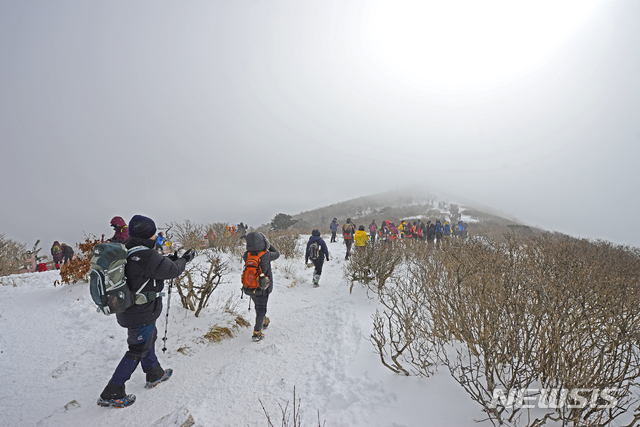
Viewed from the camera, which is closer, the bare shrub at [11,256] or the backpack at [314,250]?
the backpack at [314,250]

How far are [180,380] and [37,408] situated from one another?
1232 millimetres

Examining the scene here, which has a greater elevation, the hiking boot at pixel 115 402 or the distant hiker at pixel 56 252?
the hiking boot at pixel 115 402

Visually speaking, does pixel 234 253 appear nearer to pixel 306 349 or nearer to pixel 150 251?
pixel 306 349

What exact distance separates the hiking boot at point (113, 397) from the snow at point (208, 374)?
6 centimetres

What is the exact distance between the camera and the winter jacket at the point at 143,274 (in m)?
2.62

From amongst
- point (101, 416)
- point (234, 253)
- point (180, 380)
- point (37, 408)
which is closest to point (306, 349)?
point (180, 380)

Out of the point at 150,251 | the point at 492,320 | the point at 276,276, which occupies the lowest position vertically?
the point at 276,276

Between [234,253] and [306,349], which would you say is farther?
[234,253]

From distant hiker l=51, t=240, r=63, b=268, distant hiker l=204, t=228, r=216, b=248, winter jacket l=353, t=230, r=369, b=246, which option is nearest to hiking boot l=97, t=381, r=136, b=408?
winter jacket l=353, t=230, r=369, b=246

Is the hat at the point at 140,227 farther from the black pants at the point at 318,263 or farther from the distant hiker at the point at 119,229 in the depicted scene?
the black pants at the point at 318,263

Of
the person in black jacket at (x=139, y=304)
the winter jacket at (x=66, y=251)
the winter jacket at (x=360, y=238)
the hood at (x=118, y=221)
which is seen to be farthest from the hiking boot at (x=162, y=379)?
the winter jacket at (x=66, y=251)

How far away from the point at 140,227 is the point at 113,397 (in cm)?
168

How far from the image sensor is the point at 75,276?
5.17 m

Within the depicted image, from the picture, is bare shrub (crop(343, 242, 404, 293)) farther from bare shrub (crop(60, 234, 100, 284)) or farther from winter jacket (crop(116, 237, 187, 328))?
bare shrub (crop(60, 234, 100, 284))
